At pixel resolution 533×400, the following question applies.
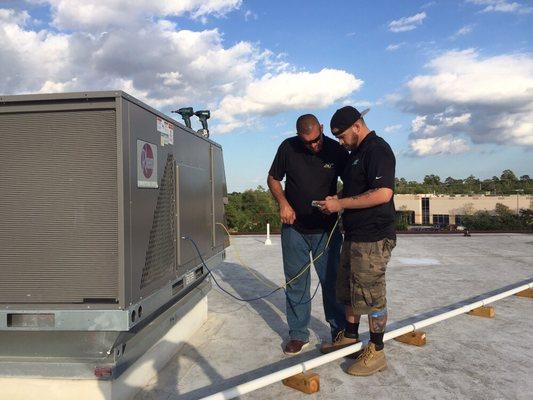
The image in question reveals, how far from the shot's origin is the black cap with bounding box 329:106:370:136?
3438 millimetres

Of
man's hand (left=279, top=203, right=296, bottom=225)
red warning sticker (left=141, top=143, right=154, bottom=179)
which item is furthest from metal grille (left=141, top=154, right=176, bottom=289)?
man's hand (left=279, top=203, right=296, bottom=225)

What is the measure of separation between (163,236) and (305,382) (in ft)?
4.50

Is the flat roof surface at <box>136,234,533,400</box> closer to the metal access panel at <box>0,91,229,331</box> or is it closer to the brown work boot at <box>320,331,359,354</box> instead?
the brown work boot at <box>320,331,359,354</box>

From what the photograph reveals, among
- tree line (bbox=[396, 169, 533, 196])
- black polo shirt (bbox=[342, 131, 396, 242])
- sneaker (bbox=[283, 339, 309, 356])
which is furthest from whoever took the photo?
tree line (bbox=[396, 169, 533, 196])

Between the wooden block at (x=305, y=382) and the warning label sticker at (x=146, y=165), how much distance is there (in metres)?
1.60

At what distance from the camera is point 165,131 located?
3.15m

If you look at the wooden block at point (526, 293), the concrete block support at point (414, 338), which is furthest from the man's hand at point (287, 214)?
the wooden block at point (526, 293)

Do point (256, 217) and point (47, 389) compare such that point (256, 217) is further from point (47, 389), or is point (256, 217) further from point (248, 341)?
point (47, 389)

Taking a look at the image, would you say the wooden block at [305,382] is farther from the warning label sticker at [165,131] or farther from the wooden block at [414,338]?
the warning label sticker at [165,131]

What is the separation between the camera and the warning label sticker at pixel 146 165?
8.73 ft

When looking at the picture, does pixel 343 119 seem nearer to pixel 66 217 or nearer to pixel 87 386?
pixel 66 217

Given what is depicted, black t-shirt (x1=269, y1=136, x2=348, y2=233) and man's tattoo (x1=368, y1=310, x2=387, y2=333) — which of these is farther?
black t-shirt (x1=269, y1=136, x2=348, y2=233)

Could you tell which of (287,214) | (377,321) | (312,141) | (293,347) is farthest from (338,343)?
(312,141)

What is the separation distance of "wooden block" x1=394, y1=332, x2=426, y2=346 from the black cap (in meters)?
1.88
